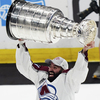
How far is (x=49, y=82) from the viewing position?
6.48 ft

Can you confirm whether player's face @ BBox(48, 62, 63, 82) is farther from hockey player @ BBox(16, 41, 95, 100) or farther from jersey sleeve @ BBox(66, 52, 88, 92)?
jersey sleeve @ BBox(66, 52, 88, 92)

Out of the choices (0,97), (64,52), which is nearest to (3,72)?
(64,52)

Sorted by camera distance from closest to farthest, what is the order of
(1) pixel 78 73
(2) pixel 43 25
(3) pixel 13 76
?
(2) pixel 43 25, (1) pixel 78 73, (3) pixel 13 76

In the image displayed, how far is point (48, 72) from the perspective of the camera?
6.66ft

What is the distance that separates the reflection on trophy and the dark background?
2176 millimetres

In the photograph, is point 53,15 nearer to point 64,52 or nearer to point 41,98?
point 41,98

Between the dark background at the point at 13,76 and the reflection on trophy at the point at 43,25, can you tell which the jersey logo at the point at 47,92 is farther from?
the dark background at the point at 13,76

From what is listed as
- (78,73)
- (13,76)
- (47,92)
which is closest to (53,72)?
(47,92)

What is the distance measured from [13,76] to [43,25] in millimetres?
2581

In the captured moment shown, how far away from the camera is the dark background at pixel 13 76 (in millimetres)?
3803

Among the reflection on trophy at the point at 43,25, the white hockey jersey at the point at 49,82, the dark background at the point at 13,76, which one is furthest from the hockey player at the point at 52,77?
the dark background at the point at 13,76

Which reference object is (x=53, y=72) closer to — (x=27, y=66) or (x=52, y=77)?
(x=52, y=77)

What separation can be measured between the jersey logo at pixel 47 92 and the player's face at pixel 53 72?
0.06 metres

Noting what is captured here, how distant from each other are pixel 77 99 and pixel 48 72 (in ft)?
3.08
